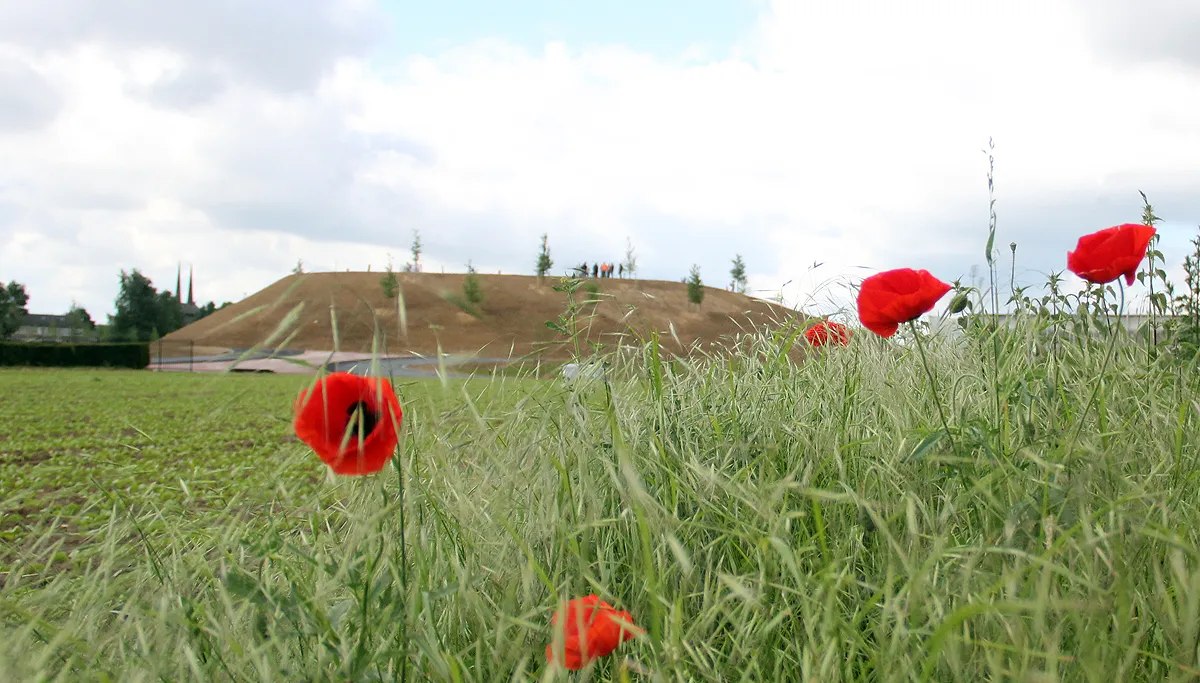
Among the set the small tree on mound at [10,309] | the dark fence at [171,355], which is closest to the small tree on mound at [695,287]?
the dark fence at [171,355]

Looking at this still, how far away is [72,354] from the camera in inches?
848

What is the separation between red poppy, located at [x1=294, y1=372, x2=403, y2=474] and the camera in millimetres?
1189

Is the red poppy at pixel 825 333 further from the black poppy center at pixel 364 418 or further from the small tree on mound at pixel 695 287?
the small tree on mound at pixel 695 287

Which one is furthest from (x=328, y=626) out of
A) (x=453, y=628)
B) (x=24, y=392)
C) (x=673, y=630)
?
(x=24, y=392)

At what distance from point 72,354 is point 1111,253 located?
25.6 m

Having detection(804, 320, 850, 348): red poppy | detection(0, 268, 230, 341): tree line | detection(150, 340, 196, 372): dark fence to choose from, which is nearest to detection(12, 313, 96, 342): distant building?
detection(0, 268, 230, 341): tree line

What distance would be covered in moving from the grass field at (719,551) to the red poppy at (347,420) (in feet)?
0.19

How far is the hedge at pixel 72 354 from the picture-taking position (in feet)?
68.3

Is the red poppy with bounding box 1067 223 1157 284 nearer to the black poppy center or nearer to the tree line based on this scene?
the black poppy center

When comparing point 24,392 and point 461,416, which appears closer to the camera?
point 461,416

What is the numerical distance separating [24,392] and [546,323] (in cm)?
1226

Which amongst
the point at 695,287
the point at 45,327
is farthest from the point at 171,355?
the point at 45,327

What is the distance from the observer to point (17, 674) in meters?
1.03

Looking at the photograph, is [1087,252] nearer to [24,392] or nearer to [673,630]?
[673,630]
